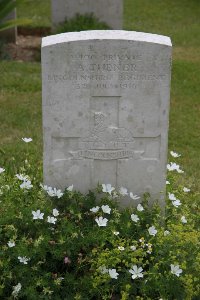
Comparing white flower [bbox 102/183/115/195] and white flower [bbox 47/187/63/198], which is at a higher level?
white flower [bbox 102/183/115/195]

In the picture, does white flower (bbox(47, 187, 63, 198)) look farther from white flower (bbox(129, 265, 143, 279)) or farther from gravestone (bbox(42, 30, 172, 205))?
white flower (bbox(129, 265, 143, 279))

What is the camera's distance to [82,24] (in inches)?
390

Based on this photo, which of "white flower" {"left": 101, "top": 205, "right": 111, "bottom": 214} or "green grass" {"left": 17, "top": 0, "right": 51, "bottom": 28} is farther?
"green grass" {"left": 17, "top": 0, "right": 51, "bottom": 28}

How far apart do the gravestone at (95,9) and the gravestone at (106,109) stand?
6271 mm

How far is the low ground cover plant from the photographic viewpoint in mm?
3512

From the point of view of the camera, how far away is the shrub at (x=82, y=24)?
985 centimetres

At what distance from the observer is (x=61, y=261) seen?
144 inches

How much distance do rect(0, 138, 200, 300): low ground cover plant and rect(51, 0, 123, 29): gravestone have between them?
21.5 ft

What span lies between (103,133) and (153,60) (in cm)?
54

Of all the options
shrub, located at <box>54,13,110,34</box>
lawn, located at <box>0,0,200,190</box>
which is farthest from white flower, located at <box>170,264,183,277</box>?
shrub, located at <box>54,13,110,34</box>

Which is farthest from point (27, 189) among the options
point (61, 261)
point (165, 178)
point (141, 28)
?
point (141, 28)

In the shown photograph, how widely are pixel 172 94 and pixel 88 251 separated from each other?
4.88 m

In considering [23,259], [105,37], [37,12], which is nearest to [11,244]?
[23,259]

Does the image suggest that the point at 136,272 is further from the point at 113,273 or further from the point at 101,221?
the point at 101,221
